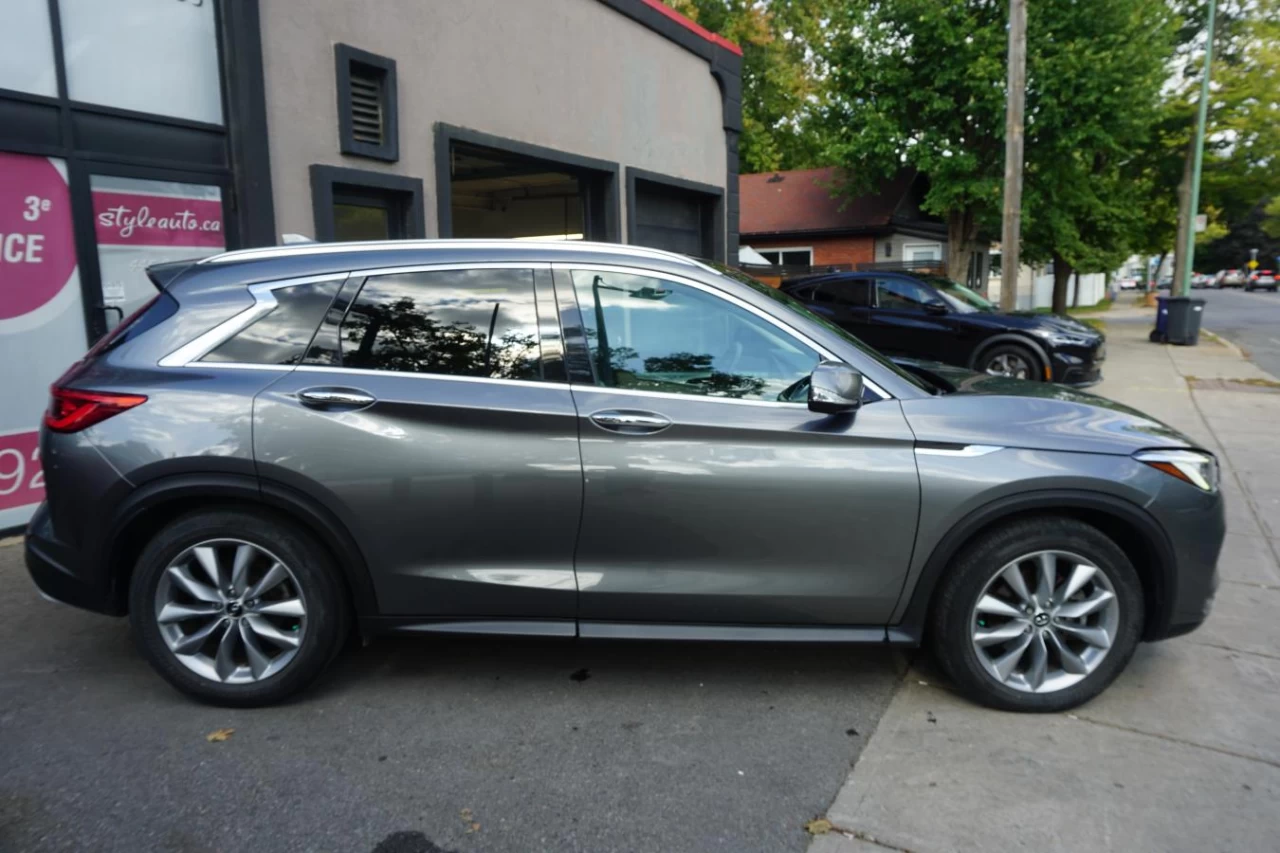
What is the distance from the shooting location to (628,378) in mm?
3395

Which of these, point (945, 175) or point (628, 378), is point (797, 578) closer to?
point (628, 378)

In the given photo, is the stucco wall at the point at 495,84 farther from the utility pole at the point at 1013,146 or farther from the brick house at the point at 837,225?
the brick house at the point at 837,225

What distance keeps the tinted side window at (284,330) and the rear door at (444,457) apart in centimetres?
6

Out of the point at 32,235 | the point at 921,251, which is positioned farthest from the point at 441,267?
the point at 921,251

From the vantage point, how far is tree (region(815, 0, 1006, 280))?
20125mm

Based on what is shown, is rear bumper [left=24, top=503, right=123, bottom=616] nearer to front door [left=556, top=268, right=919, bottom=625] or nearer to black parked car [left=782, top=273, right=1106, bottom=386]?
front door [left=556, top=268, right=919, bottom=625]

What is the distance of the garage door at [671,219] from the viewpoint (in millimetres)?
Result: 11078

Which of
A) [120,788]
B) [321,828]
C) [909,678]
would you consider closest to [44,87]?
[120,788]

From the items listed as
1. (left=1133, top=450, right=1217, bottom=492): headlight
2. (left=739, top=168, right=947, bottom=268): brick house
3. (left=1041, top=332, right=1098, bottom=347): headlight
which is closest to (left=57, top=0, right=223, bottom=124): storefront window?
(left=1133, top=450, right=1217, bottom=492): headlight

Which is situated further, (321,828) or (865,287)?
(865,287)

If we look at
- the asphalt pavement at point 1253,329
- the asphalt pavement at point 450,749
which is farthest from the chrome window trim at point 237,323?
the asphalt pavement at point 1253,329

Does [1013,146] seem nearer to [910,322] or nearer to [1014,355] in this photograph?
[910,322]

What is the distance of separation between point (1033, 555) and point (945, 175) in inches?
792

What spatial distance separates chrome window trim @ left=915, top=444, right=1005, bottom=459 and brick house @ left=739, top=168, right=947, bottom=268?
81.9 ft
